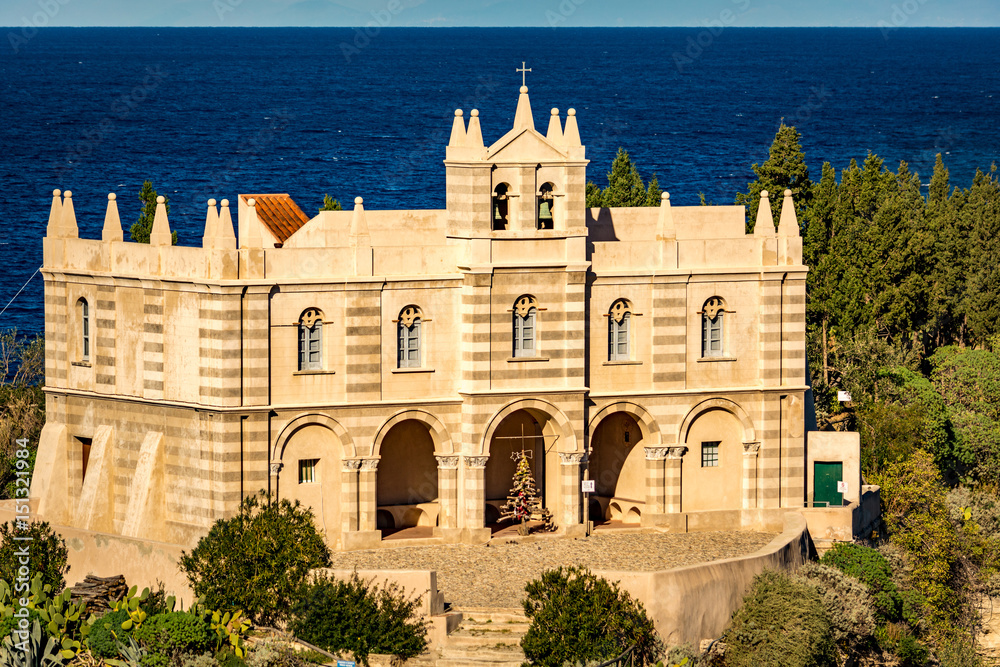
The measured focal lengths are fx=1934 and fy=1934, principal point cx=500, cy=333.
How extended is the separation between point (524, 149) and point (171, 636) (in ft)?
63.7

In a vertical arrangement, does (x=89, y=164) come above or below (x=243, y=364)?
above

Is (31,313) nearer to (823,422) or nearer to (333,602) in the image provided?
(823,422)

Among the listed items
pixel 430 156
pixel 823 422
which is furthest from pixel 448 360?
pixel 430 156

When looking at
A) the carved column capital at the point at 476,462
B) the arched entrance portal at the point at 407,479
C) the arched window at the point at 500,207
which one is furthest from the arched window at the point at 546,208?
the carved column capital at the point at 476,462

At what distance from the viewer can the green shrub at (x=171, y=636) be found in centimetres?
5362

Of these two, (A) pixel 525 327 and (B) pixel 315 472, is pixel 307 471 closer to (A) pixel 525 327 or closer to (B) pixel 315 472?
(B) pixel 315 472

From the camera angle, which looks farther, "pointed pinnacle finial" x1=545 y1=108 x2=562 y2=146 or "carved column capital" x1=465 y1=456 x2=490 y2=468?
"pointed pinnacle finial" x1=545 y1=108 x2=562 y2=146

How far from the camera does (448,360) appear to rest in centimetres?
6222

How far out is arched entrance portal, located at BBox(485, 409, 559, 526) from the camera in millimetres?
64125

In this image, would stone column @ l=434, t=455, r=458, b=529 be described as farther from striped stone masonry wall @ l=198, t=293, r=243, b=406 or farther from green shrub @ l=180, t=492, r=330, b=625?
striped stone masonry wall @ l=198, t=293, r=243, b=406

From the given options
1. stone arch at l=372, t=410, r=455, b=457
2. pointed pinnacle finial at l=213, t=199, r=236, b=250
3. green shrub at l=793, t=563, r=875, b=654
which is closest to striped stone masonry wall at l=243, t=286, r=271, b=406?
pointed pinnacle finial at l=213, t=199, r=236, b=250

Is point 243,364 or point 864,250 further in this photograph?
point 864,250

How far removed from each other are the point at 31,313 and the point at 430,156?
70.1 meters

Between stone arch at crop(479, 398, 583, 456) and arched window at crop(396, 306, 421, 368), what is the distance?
3.11 m
